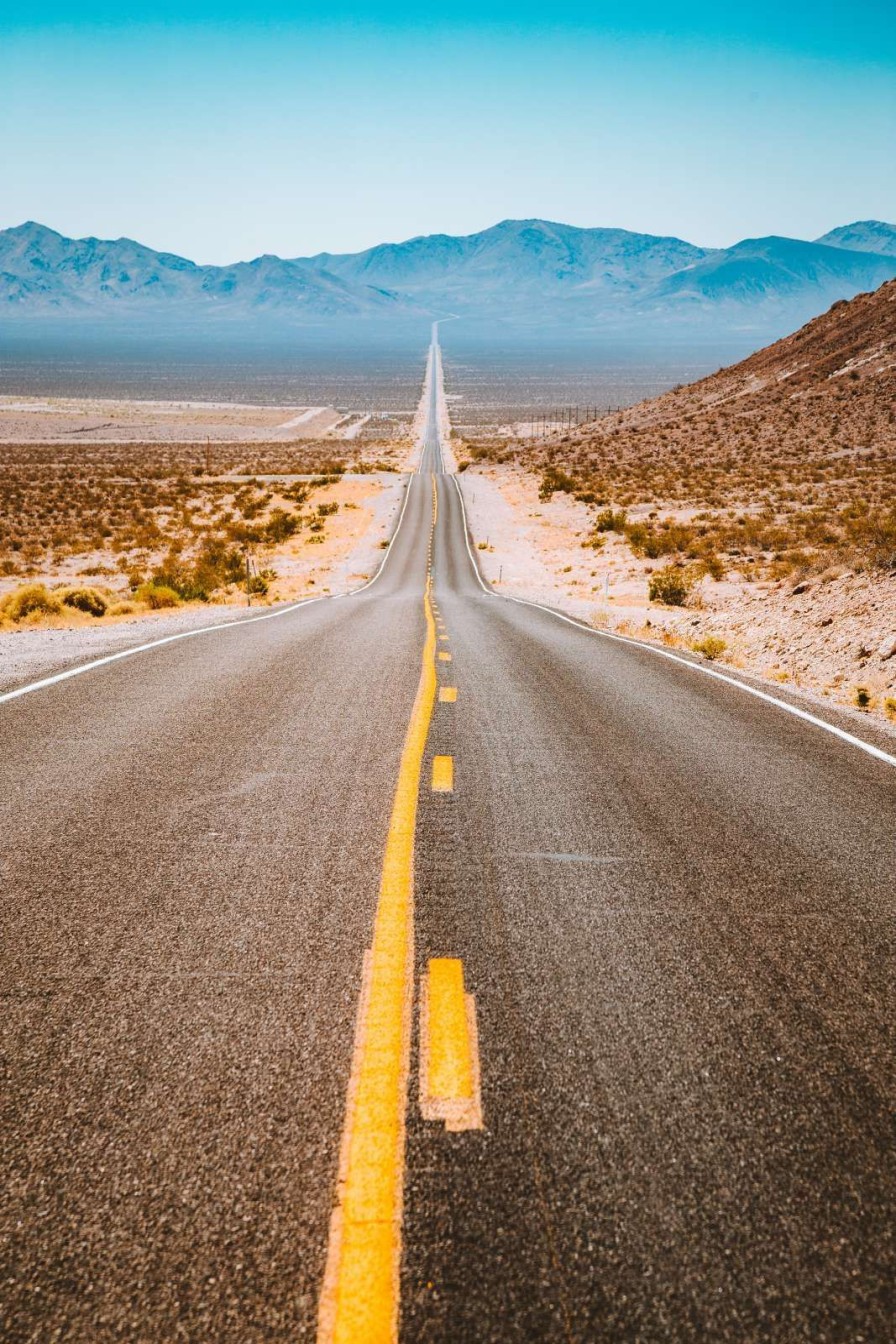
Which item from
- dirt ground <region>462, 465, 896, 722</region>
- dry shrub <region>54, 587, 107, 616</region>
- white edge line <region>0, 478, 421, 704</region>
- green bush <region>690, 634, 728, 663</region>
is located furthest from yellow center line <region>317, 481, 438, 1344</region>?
dry shrub <region>54, 587, 107, 616</region>

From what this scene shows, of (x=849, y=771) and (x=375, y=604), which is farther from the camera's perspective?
(x=375, y=604)

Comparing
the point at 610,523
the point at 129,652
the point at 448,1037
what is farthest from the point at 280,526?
the point at 448,1037

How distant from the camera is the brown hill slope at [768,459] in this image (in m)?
28.8

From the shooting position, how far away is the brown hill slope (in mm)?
28781

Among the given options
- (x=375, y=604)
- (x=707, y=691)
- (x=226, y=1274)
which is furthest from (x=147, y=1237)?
(x=375, y=604)

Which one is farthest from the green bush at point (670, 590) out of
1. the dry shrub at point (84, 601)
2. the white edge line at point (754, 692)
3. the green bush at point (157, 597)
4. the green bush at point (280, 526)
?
the green bush at point (280, 526)

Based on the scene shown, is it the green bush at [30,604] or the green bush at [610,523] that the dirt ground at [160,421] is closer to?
the green bush at [610,523]

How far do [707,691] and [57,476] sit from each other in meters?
68.8

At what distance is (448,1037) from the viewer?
8.89 ft

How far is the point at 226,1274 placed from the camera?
190cm

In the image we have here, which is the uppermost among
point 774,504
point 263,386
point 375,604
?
point 263,386

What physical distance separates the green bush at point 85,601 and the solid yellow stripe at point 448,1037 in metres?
16.4

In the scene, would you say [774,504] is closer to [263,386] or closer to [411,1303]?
[411,1303]

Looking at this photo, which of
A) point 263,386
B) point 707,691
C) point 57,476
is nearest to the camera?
point 707,691
